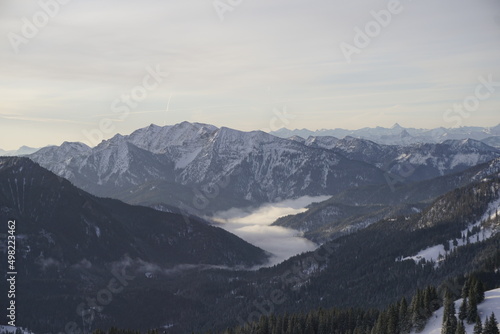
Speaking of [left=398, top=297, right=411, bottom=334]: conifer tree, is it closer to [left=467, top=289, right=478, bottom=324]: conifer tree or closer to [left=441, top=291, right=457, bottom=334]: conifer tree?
[left=441, top=291, right=457, bottom=334]: conifer tree

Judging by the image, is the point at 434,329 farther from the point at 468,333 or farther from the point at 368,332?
the point at 368,332

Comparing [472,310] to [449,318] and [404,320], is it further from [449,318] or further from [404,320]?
[404,320]

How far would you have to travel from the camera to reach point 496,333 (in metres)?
144

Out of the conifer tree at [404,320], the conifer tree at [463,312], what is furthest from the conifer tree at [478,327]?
the conifer tree at [404,320]

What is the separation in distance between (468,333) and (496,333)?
10.1 m

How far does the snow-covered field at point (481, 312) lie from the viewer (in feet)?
516

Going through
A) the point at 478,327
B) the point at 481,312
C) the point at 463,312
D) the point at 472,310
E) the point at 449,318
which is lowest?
the point at 478,327

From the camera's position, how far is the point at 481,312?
524 ft

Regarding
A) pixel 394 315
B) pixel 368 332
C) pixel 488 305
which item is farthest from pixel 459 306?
pixel 368 332

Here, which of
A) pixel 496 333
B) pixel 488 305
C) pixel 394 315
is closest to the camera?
pixel 496 333

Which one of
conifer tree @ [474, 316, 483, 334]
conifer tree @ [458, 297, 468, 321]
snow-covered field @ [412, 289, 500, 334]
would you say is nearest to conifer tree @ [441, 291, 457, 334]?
conifer tree @ [458, 297, 468, 321]

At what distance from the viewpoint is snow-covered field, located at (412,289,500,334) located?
157 meters

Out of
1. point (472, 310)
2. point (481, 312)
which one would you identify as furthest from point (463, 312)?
point (481, 312)

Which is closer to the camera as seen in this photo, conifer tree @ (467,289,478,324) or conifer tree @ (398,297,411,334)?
conifer tree @ (467,289,478,324)
